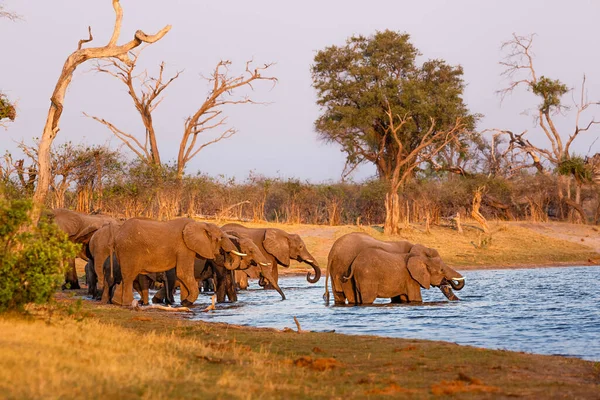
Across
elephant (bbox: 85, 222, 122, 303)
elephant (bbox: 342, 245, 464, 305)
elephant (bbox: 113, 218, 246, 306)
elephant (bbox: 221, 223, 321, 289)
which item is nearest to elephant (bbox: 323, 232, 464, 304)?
elephant (bbox: 342, 245, 464, 305)

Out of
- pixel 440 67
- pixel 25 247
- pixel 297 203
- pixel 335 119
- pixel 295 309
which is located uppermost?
pixel 440 67

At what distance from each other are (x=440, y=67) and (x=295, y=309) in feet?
120

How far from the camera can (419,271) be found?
64.2 feet

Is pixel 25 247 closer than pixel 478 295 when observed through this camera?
Yes

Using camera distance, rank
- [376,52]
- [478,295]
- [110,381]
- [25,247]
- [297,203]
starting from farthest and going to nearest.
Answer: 1. [376,52]
2. [297,203]
3. [478,295]
4. [25,247]
5. [110,381]

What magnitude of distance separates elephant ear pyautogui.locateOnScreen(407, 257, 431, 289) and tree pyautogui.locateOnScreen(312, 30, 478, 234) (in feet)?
97.9

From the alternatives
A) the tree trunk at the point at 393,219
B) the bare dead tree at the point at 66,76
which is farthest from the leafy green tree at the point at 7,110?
the tree trunk at the point at 393,219

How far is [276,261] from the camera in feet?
81.9

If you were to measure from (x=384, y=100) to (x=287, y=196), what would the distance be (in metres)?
8.62

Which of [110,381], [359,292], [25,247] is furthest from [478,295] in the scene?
[110,381]

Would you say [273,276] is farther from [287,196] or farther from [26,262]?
[287,196]

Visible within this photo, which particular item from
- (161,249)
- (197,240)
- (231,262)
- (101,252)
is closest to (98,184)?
(101,252)

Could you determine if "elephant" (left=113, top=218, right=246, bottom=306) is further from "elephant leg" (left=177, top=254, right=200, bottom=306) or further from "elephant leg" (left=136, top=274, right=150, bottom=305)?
"elephant leg" (left=136, top=274, right=150, bottom=305)

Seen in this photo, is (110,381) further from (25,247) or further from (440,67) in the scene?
(440,67)
